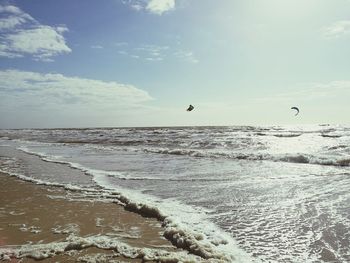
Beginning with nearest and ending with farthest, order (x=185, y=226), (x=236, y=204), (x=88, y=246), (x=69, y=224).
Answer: (x=88, y=246) → (x=185, y=226) → (x=69, y=224) → (x=236, y=204)

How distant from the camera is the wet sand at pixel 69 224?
16.4 ft

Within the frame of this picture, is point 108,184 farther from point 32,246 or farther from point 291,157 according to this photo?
point 291,157

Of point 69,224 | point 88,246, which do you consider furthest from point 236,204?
point 88,246

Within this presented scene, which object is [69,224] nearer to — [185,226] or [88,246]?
[88,246]

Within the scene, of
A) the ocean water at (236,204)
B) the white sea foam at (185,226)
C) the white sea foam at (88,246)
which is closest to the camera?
the white sea foam at (88,246)

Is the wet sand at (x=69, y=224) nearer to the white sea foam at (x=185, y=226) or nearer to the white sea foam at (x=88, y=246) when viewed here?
the white sea foam at (x=88, y=246)

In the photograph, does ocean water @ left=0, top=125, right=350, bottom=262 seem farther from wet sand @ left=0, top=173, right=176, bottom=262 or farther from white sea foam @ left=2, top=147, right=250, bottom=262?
wet sand @ left=0, top=173, right=176, bottom=262

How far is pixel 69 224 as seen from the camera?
20.0 feet

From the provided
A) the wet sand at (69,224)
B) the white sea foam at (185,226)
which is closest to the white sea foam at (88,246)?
the wet sand at (69,224)

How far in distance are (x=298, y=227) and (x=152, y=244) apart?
255 cm

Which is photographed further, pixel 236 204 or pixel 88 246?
pixel 236 204

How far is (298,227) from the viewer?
5.86 meters

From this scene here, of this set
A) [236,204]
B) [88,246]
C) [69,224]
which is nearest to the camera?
[88,246]

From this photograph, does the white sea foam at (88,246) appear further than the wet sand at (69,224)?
No
